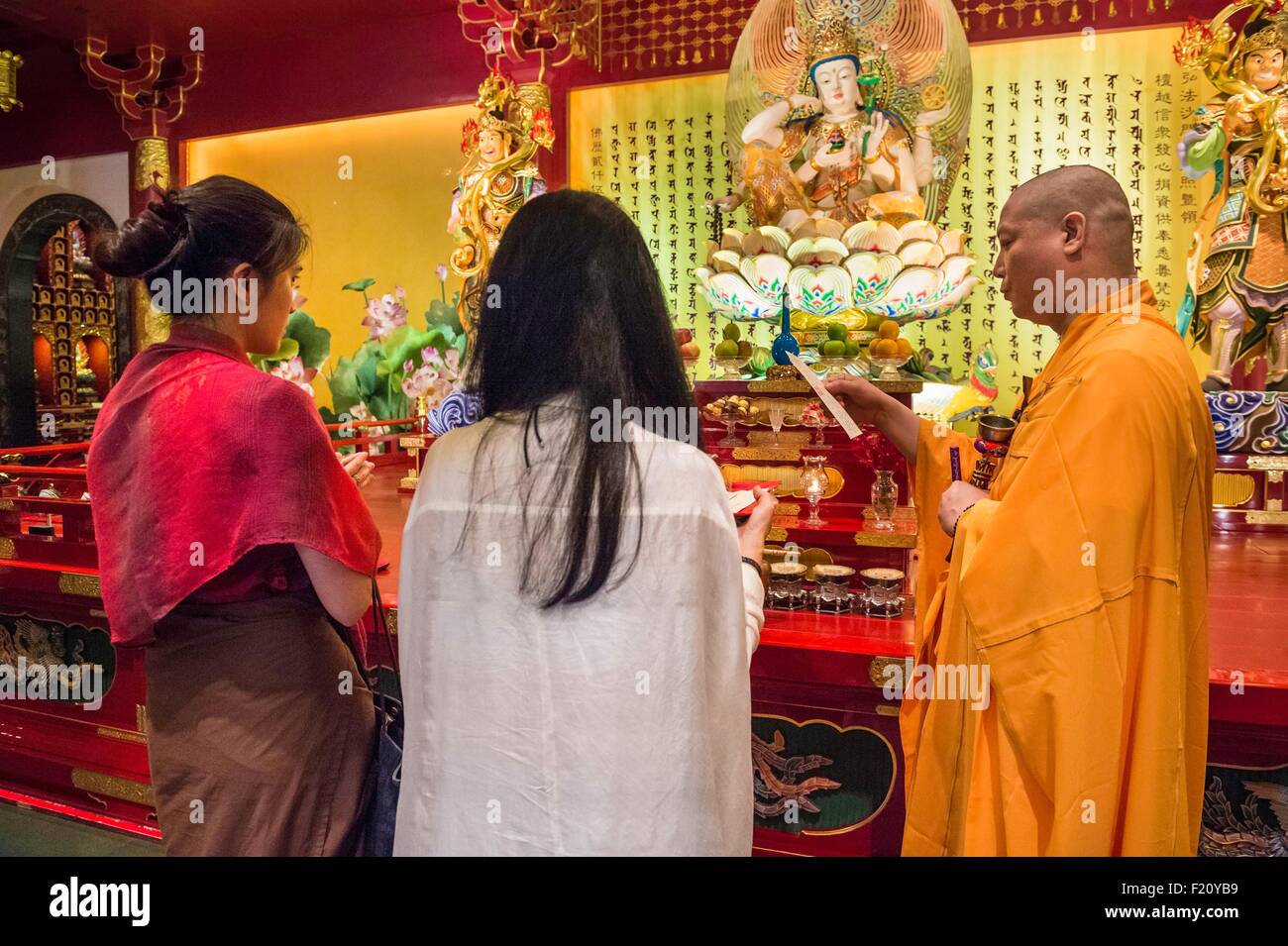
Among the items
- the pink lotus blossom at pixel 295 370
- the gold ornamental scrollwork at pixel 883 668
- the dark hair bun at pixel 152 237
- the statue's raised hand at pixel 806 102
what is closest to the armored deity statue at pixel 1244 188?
the statue's raised hand at pixel 806 102

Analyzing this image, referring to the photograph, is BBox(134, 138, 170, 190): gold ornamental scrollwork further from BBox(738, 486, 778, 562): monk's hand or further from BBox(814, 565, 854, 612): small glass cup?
BBox(738, 486, 778, 562): monk's hand

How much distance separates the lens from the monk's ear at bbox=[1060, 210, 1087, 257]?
1.44m

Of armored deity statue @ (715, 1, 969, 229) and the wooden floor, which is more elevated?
armored deity statue @ (715, 1, 969, 229)

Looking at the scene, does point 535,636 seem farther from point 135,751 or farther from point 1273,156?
point 1273,156

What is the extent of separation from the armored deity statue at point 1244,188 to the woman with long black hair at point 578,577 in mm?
3398

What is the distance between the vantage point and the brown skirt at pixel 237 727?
130 centimetres

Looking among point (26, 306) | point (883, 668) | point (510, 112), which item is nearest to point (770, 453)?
point (883, 668)

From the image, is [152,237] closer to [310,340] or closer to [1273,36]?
[1273,36]

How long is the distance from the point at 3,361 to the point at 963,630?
803 centimetres

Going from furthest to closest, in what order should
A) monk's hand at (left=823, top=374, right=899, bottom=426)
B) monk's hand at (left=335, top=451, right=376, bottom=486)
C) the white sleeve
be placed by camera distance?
1. monk's hand at (left=823, top=374, right=899, bottom=426)
2. monk's hand at (left=335, top=451, right=376, bottom=486)
3. the white sleeve

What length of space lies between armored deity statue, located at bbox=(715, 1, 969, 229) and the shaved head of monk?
117 cm

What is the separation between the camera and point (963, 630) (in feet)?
5.11

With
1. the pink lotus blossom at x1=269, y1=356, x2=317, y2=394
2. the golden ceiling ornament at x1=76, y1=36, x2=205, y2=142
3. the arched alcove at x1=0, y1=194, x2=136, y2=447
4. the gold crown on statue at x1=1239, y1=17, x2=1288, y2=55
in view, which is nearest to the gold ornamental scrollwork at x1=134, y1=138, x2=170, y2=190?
the golden ceiling ornament at x1=76, y1=36, x2=205, y2=142
